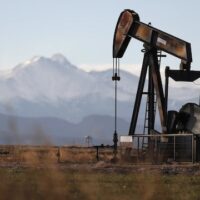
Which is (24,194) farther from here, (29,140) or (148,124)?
(148,124)

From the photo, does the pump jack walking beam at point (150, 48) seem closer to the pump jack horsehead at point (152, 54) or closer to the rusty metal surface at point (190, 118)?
the pump jack horsehead at point (152, 54)

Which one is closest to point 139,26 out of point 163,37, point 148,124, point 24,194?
point 163,37

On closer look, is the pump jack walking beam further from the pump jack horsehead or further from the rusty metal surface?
the rusty metal surface

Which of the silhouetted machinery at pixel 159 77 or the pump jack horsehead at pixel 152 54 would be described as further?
the pump jack horsehead at pixel 152 54

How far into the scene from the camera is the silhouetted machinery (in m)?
33.3

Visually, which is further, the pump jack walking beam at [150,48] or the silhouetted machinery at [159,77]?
the pump jack walking beam at [150,48]

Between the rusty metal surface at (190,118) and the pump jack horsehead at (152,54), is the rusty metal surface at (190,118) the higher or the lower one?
the lower one

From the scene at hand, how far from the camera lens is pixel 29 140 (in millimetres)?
6668

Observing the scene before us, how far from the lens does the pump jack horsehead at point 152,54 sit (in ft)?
115

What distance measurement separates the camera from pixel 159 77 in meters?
38.0

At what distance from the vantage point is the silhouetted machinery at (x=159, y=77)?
33344 millimetres

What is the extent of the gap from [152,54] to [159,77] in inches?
50.4

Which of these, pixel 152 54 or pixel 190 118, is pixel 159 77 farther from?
pixel 190 118

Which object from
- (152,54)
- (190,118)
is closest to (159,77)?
(152,54)
